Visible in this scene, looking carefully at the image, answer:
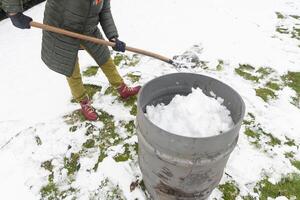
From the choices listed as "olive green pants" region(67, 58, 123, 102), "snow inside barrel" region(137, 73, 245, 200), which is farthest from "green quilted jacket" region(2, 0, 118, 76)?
"snow inside barrel" region(137, 73, 245, 200)

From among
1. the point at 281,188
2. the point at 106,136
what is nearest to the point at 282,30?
the point at 281,188

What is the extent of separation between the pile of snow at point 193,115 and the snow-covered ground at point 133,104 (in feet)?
3.04

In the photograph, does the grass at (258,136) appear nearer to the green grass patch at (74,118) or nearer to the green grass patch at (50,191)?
the green grass patch at (74,118)

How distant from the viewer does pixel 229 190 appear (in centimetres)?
299

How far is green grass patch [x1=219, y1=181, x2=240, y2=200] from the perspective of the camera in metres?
2.95

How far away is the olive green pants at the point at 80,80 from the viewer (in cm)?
336

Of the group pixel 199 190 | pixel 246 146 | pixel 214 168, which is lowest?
pixel 246 146

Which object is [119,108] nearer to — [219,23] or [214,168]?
[214,168]

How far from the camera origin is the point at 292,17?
593 centimetres

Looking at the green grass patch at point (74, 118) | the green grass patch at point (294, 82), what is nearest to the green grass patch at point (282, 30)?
the green grass patch at point (294, 82)

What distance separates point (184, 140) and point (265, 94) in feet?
8.20

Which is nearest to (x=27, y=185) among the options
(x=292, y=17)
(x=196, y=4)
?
(x=196, y=4)

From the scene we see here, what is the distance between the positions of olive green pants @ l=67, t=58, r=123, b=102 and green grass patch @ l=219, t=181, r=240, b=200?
1625 millimetres

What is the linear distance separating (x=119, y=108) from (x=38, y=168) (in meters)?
1.14
